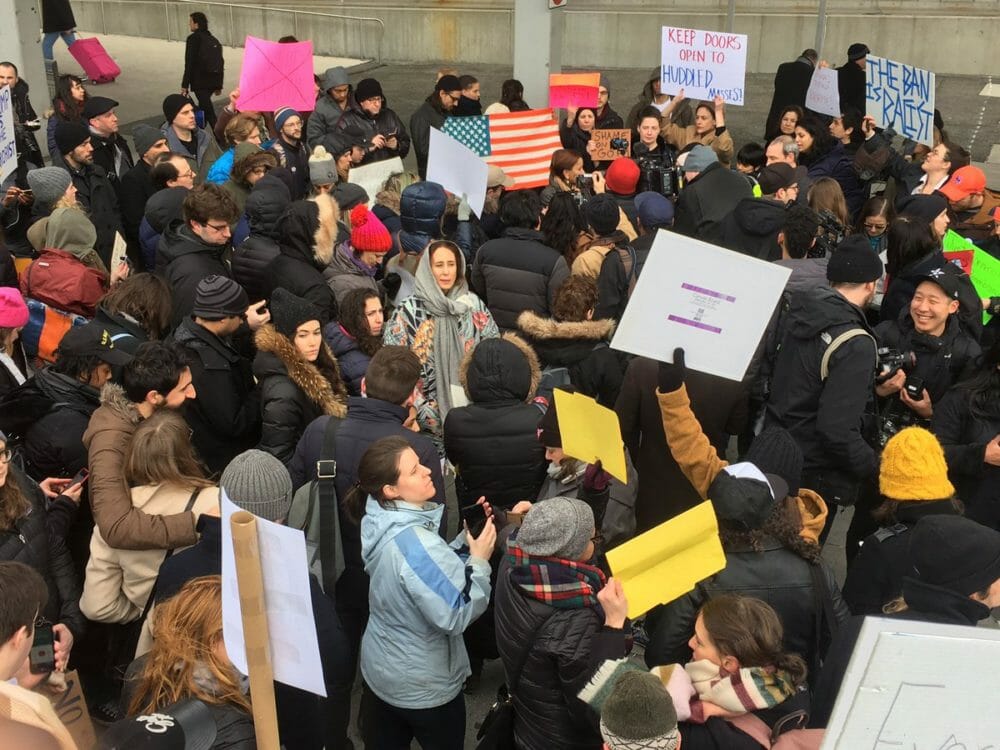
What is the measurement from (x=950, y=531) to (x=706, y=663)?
92 cm

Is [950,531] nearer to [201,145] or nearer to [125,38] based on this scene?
[201,145]

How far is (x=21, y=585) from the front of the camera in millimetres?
2727

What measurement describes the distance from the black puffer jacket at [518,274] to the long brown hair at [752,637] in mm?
3002

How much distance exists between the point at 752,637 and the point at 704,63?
732 centimetres

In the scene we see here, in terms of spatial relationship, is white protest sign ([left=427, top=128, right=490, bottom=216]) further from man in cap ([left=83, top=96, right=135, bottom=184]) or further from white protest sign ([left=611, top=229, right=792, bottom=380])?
white protest sign ([left=611, top=229, right=792, bottom=380])

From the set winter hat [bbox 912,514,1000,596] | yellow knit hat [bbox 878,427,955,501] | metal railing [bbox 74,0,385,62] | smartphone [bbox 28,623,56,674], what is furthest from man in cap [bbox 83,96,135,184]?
metal railing [bbox 74,0,385,62]

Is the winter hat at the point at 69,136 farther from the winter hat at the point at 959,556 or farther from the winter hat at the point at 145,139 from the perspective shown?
the winter hat at the point at 959,556

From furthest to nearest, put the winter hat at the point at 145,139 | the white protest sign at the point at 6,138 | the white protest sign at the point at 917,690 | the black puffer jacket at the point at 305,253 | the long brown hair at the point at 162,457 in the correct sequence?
the winter hat at the point at 145,139, the white protest sign at the point at 6,138, the black puffer jacket at the point at 305,253, the long brown hair at the point at 162,457, the white protest sign at the point at 917,690

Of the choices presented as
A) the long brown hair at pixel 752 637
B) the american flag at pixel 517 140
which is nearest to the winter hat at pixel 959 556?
the long brown hair at pixel 752 637

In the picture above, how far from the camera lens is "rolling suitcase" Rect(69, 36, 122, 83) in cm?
1489

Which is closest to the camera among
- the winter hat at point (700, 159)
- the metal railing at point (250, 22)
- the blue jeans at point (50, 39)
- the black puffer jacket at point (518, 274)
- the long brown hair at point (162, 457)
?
the long brown hair at point (162, 457)

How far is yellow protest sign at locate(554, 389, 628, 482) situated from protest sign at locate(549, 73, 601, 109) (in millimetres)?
6332

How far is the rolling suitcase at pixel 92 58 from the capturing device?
14886mm

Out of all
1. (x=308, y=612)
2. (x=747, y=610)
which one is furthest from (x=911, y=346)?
(x=308, y=612)
